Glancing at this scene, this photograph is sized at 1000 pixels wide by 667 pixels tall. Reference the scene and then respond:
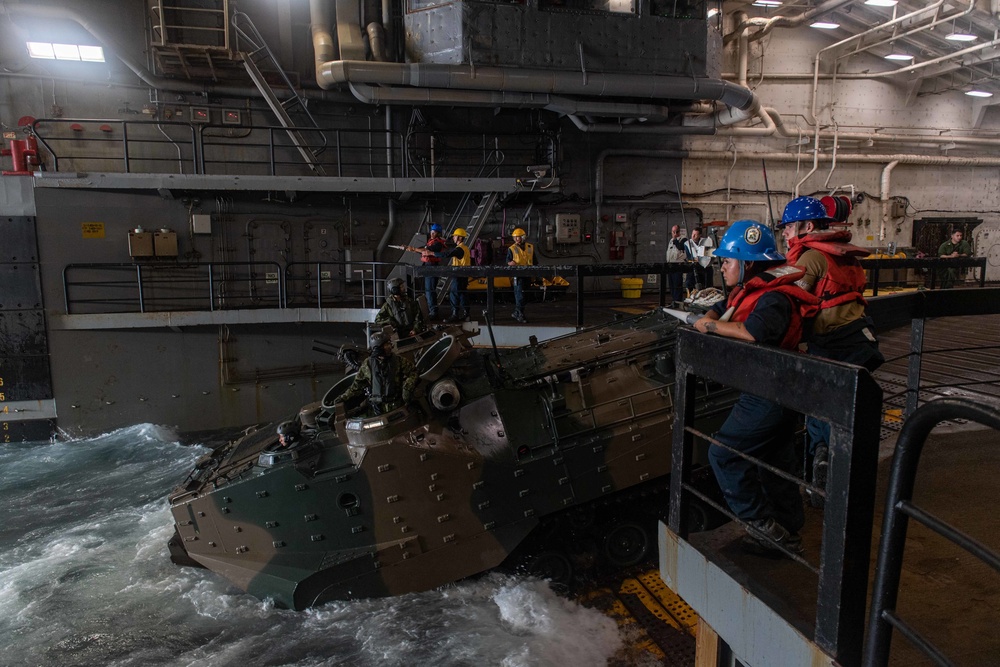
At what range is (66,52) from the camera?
38.6ft

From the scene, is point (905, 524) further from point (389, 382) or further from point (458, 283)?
point (458, 283)

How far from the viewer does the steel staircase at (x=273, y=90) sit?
12.0 m

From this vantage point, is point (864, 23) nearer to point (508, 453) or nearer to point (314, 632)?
point (508, 453)

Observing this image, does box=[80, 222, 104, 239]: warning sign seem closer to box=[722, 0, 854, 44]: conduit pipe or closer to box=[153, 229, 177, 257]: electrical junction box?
box=[153, 229, 177, 257]: electrical junction box

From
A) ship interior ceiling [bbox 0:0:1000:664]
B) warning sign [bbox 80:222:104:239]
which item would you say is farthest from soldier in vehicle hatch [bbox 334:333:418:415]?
warning sign [bbox 80:222:104:239]

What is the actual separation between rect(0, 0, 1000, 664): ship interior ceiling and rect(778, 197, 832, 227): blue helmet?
502 centimetres

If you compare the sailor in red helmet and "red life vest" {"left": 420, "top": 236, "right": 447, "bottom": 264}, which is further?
"red life vest" {"left": 420, "top": 236, "right": 447, "bottom": 264}

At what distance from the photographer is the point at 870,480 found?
1.69 m

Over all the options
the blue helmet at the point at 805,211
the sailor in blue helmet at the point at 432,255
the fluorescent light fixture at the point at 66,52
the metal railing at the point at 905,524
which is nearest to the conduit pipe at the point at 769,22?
the sailor in blue helmet at the point at 432,255

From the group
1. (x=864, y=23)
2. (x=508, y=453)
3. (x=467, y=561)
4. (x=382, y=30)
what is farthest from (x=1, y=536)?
(x=864, y=23)

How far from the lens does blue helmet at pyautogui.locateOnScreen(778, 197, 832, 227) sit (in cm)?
388

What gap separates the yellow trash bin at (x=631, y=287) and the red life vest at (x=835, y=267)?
9814mm

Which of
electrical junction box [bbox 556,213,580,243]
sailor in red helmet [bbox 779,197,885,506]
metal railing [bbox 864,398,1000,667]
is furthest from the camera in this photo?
electrical junction box [bbox 556,213,580,243]

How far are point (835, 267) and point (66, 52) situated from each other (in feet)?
45.7
